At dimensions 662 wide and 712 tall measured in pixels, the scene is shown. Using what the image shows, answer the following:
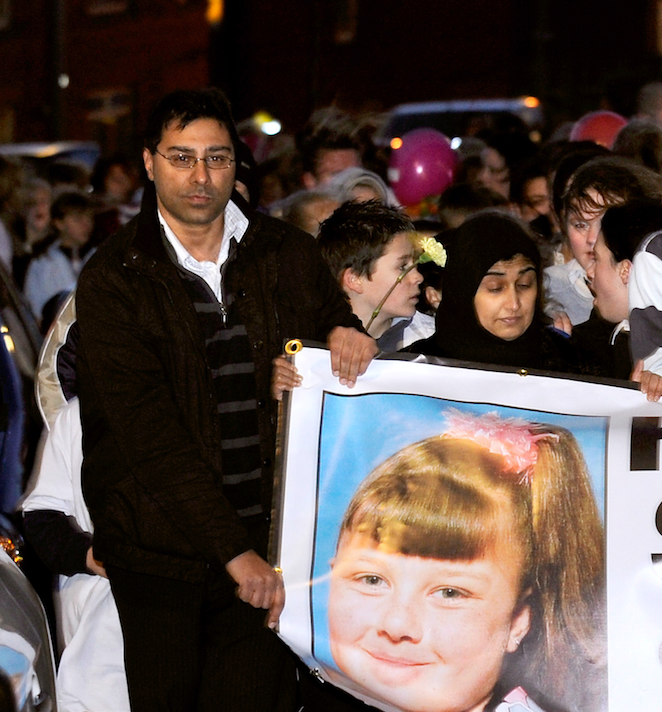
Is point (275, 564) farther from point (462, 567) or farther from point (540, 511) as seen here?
point (540, 511)

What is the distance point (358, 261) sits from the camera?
480cm

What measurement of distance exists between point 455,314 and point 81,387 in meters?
1.18

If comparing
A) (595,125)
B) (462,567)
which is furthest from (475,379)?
(595,125)

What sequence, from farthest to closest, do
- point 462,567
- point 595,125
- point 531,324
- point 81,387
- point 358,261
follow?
point 595,125, point 358,261, point 531,324, point 81,387, point 462,567

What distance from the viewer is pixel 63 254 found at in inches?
382

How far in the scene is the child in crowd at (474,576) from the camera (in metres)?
3.60

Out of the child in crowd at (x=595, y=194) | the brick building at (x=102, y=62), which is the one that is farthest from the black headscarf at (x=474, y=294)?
the brick building at (x=102, y=62)

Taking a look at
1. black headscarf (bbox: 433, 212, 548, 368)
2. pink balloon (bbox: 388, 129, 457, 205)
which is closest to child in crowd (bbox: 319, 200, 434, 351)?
black headscarf (bbox: 433, 212, 548, 368)

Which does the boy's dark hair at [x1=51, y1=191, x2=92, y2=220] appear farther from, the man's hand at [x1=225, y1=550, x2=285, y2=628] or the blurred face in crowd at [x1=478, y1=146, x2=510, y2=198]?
the man's hand at [x1=225, y1=550, x2=285, y2=628]

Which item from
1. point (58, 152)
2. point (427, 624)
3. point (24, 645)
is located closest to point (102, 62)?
point (58, 152)

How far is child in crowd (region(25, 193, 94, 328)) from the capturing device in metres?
9.60

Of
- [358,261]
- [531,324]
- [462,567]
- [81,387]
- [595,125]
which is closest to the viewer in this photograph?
[462,567]

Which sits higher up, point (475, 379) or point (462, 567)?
point (475, 379)

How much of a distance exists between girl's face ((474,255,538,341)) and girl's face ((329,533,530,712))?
77 cm
